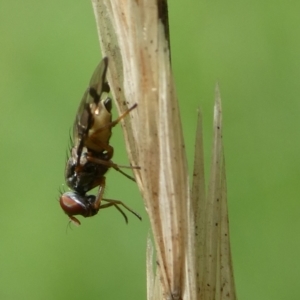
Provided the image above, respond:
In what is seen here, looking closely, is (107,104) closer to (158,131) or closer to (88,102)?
(88,102)

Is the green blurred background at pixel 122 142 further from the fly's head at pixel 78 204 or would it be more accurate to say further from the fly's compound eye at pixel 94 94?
the fly's compound eye at pixel 94 94

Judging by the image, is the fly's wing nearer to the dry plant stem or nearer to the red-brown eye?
the red-brown eye

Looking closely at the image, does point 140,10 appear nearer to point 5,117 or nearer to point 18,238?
point 18,238

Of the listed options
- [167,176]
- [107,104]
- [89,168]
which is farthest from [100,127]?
[167,176]

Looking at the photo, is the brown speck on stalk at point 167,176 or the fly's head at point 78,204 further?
the fly's head at point 78,204

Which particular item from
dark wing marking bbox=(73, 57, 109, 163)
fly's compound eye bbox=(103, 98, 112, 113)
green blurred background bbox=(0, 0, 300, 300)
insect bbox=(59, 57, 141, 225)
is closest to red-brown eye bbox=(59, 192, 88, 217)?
insect bbox=(59, 57, 141, 225)

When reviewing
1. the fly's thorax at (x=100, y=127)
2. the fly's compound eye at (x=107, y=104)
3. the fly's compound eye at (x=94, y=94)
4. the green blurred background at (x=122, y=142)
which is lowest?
the green blurred background at (x=122, y=142)

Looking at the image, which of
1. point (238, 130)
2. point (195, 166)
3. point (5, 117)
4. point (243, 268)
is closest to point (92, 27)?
point (5, 117)

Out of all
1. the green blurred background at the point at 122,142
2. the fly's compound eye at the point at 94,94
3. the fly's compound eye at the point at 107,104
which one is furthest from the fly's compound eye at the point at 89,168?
the green blurred background at the point at 122,142
